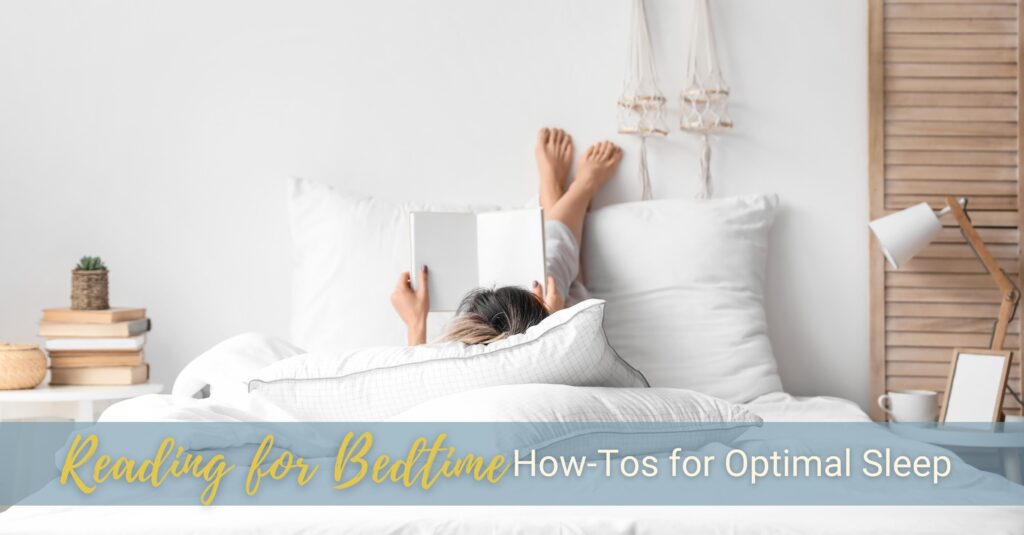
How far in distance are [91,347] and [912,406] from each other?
190cm

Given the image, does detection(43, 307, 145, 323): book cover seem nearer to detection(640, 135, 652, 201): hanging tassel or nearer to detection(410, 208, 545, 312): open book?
detection(410, 208, 545, 312): open book

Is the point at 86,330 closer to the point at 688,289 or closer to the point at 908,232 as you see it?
the point at 688,289

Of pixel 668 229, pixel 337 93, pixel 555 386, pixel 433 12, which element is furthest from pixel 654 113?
pixel 555 386

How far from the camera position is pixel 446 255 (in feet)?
6.89

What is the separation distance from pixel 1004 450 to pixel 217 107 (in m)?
2.08

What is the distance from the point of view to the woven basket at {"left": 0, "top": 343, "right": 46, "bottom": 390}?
217 cm

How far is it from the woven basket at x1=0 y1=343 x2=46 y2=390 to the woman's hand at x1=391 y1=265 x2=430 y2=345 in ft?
2.73

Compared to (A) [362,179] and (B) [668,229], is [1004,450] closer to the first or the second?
(B) [668,229]

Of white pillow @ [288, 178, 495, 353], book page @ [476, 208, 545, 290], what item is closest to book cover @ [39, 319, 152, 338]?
white pillow @ [288, 178, 495, 353]

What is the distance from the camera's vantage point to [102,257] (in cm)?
254

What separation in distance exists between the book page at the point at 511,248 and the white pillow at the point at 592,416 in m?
0.70

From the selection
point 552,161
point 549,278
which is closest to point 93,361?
point 549,278

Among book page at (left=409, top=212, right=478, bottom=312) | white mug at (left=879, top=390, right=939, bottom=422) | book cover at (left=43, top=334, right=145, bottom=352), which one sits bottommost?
white mug at (left=879, top=390, right=939, bottom=422)

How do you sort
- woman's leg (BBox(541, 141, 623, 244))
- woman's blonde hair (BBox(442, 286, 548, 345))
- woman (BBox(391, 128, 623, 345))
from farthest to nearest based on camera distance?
1. woman's leg (BBox(541, 141, 623, 244))
2. woman (BBox(391, 128, 623, 345))
3. woman's blonde hair (BBox(442, 286, 548, 345))
